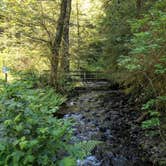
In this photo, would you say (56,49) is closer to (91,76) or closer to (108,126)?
(108,126)

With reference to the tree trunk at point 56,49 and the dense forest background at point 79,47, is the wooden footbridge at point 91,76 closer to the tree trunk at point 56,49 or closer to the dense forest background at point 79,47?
the dense forest background at point 79,47

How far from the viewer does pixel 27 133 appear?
253cm

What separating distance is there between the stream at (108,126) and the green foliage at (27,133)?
183cm

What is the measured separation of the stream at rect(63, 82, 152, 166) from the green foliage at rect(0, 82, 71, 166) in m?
1.83

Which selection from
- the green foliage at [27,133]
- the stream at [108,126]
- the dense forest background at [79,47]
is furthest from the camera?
the dense forest background at [79,47]

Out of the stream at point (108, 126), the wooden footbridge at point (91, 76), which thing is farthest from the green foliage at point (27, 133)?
the wooden footbridge at point (91, 76)

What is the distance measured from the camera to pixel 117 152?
5.61 metres

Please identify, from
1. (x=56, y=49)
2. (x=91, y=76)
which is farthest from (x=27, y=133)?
(x=91, y=76)

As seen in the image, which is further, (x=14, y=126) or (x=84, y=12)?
(x=84, y=12)

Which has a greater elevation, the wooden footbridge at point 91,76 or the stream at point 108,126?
the wooden footbridge at point 91,76

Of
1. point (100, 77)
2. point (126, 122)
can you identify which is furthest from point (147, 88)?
point (100, 77)

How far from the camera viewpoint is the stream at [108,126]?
17.6ft

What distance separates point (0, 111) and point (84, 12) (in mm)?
14018

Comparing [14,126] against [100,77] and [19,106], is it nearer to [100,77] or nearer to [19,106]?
[19,106]
